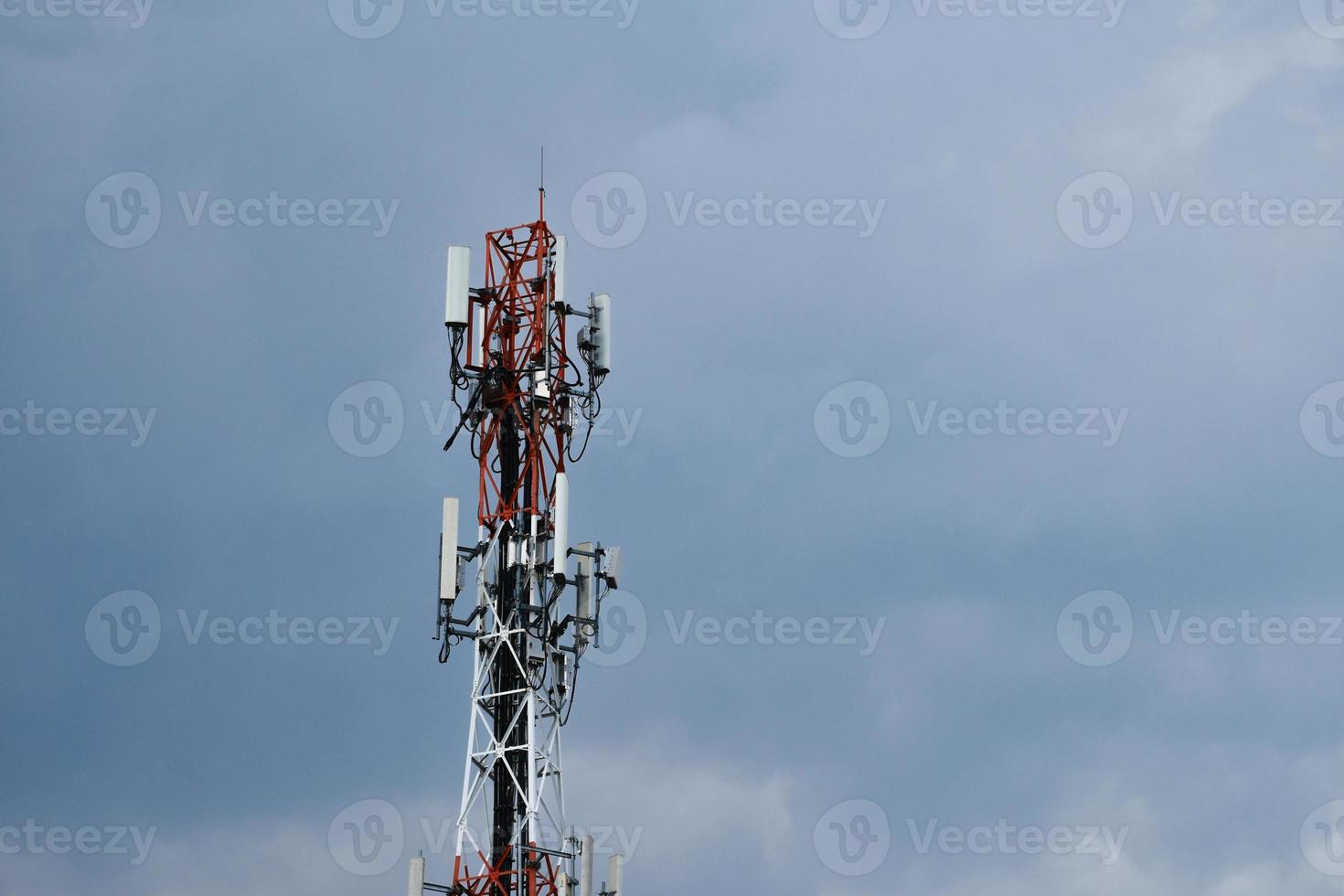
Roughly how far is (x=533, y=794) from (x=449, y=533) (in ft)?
32.3

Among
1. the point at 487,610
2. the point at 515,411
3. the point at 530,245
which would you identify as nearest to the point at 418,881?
the point at 487,610

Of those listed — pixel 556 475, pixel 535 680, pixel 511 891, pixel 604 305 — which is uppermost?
pixel 604 305

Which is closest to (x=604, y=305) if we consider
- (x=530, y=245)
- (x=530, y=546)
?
(x=530, y=245)

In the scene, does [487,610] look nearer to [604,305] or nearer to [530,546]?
[530,546]

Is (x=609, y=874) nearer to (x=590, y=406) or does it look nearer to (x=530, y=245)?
(x=590, y=406)

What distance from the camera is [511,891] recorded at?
304ft

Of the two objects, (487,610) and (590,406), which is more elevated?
(590,406)

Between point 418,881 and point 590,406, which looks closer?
point 418,881

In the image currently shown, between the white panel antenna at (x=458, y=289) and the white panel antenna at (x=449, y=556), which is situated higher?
the white panel antenna at (x=458, y=289)

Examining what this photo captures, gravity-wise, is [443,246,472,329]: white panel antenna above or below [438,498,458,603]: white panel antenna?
above

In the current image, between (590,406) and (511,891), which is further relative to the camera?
(590,406)

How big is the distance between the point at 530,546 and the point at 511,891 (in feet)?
41.4

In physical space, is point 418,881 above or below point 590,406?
below

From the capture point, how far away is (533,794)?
308 feet
